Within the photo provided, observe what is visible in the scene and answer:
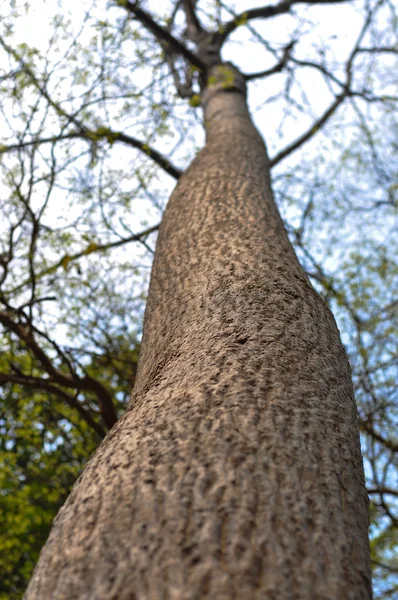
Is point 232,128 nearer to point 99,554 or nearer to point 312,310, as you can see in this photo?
point 312,310

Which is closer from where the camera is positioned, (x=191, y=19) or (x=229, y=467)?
(x=229, y=467)

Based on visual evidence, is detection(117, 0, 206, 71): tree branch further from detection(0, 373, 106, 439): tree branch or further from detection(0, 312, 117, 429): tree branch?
detection(0, 373, 106, 439): tree branch

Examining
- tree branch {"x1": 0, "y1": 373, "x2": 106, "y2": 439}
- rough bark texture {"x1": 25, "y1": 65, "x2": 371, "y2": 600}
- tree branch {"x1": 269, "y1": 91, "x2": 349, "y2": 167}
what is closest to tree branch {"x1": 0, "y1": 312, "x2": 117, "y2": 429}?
tree branch {"x1": 0, "y1": 373, "x2": 106, "y2": 439}

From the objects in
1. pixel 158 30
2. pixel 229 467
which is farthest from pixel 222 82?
pixel 229 467

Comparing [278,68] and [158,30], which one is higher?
[278,68]

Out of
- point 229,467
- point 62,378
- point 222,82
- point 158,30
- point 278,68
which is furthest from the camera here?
point 278,68

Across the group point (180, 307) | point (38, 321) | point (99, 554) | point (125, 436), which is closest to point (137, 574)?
A: point (99, 554)

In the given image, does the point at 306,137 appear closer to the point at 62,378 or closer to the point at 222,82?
the point at 222,82

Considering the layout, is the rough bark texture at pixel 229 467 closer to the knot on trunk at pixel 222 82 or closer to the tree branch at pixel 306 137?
the knot on trunk at pixel 222 82

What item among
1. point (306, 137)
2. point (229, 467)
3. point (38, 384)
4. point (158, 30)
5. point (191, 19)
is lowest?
point (229, 467)

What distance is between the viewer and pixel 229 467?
1152 mm

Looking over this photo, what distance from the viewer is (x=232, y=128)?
4273 mm

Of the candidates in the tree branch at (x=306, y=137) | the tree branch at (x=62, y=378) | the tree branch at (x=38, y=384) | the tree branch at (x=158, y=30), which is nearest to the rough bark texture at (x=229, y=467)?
the tree branch at (x=62, y=378)

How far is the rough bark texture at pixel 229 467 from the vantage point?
941mm
